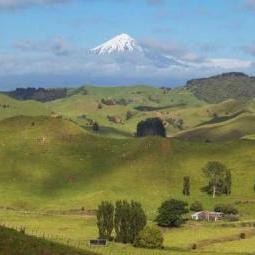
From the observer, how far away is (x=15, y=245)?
283 ft

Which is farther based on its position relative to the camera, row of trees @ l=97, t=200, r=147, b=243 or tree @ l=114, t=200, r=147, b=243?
row of trees @ l=97, t=200, r=147, b=243

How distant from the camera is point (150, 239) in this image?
134m

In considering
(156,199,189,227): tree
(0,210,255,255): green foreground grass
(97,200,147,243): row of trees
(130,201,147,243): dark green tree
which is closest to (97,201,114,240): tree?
(97,200,147,243): row of trees

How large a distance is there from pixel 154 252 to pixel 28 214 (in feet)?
239

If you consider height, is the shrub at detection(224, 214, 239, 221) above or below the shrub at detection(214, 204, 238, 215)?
below

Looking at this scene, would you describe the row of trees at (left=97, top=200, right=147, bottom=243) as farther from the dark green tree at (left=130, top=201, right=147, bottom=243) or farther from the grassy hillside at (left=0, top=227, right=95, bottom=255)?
the grassy hillside at (left=0, top=227, right=95, bottom=255)

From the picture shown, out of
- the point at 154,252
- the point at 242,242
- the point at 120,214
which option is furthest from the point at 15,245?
the point at 242,242

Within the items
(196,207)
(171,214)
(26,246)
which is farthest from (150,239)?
(196,207)

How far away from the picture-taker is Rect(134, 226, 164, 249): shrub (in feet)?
438

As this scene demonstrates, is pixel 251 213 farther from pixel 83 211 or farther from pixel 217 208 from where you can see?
pixel 83 211

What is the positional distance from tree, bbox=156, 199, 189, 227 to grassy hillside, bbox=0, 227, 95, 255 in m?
81.0

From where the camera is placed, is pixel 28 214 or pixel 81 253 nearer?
pixel 81 253

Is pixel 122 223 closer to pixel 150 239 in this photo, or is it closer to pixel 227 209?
pixel 150 239

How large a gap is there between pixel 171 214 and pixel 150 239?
38.2 metres
